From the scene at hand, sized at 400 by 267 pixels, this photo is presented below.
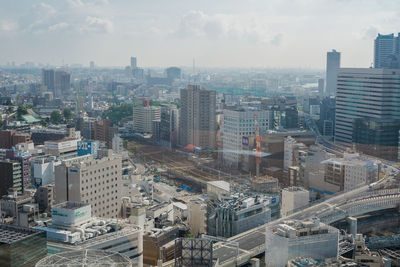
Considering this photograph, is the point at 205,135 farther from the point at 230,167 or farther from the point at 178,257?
the point at 178,257

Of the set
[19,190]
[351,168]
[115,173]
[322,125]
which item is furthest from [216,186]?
[322,125]

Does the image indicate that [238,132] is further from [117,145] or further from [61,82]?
[61,82]

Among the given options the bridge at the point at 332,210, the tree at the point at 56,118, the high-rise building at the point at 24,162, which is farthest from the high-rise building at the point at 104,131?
the bridge at the point at 332,210

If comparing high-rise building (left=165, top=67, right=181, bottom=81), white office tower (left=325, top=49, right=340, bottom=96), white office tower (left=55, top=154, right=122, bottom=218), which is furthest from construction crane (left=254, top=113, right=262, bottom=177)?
high-rise building (left=165, top=67, right=181, bottom=81)

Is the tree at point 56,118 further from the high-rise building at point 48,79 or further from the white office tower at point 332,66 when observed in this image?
the white office tower at point 332,66

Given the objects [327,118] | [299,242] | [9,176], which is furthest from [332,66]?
[299,242]

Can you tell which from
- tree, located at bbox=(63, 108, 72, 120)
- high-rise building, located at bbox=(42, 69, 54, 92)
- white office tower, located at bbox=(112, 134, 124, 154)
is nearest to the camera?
white office tower, located at bbox=(112, 134, 124, 154)

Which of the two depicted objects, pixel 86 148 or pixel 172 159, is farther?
pixel 172 159

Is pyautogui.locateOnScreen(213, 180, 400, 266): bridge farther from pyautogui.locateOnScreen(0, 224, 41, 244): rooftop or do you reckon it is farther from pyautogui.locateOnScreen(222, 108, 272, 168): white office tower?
pyautogui.locateOnScreen(222, 108, 272, 168): white office tower
